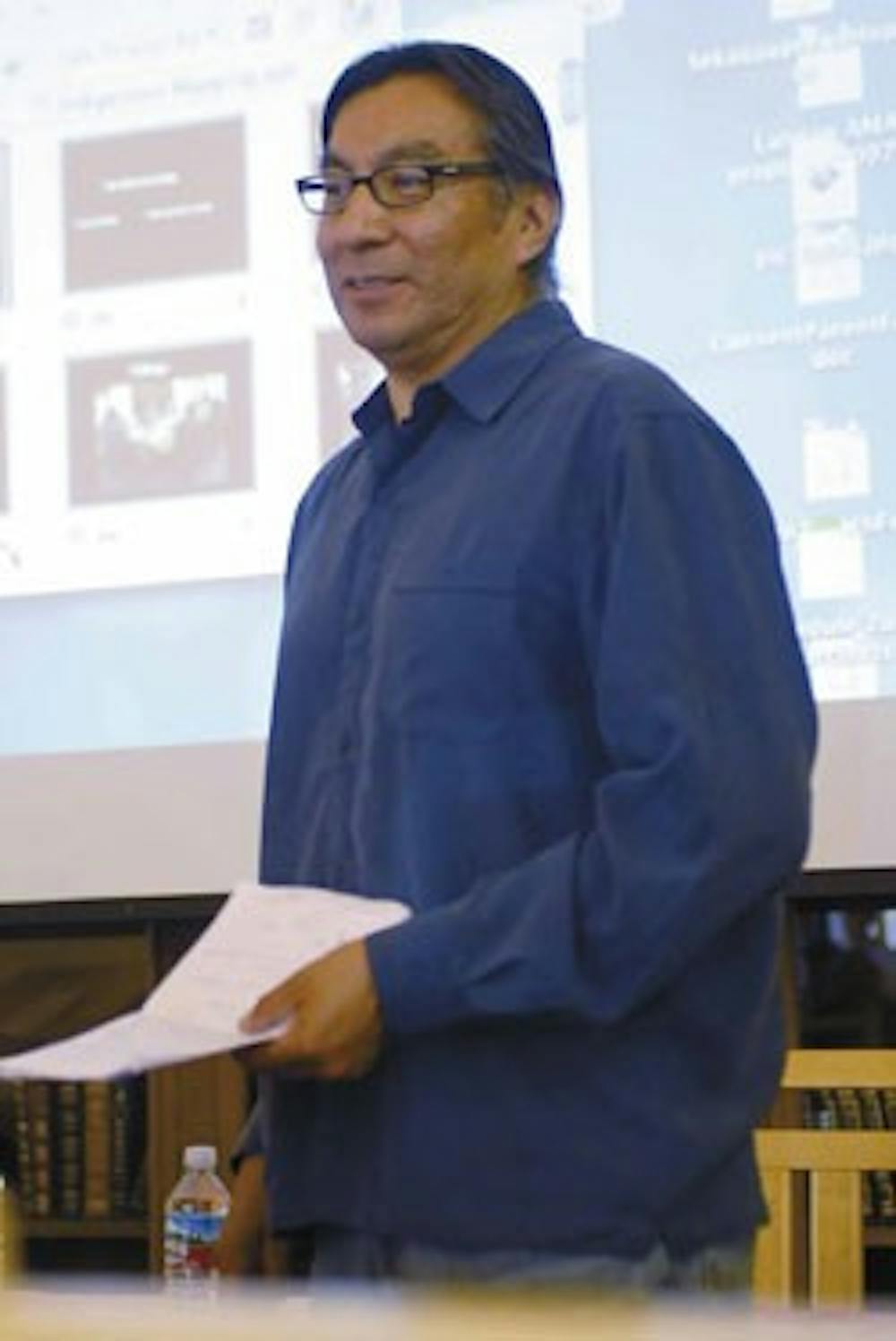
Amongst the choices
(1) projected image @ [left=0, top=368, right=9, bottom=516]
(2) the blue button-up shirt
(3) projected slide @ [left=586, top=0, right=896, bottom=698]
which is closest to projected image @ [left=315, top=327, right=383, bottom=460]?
(3) projected slide @ [left=586, top=0, right=896, bottom=698]

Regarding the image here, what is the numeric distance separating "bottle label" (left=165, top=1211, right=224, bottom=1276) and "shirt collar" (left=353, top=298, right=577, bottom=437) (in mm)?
1476

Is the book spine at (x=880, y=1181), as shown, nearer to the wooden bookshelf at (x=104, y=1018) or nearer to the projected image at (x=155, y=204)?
the wooden bookshelf at (x=104, y=1018)

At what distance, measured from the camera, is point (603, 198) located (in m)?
2.96

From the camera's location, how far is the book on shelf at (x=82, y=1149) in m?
3.46

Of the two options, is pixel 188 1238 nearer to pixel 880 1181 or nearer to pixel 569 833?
pixel 880 1181

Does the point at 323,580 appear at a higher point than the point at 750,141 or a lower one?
lower

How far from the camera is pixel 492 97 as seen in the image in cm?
133

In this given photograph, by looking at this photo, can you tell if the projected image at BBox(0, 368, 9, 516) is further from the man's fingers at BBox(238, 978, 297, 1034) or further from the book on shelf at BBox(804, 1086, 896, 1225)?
the man's fingers at BBox(238, 978, 297, 1034)

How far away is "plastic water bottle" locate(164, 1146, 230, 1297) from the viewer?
275 cm

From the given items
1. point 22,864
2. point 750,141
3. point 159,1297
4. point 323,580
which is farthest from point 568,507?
point 22,864

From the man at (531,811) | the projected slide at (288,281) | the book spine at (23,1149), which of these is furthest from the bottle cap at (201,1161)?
the man at (531,811)

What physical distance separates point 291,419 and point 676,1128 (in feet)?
6.74

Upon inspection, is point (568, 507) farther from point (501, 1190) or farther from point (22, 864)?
point (22, 864)

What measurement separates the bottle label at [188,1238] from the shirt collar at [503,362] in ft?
4.84
